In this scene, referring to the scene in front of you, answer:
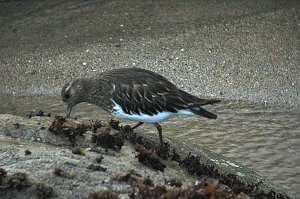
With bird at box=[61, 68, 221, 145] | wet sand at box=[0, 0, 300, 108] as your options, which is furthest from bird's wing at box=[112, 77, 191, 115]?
wet sand at box=[0, 0, 300, 108]

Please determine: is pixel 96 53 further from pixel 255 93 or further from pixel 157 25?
pixel 255 93

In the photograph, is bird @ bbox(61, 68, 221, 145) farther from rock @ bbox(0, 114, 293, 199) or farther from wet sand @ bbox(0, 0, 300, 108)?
wet sand @ bbox(0, 0, 300, 108)

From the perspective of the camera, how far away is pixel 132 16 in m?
11.5

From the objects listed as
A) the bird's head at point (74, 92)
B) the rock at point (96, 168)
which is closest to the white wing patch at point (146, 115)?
the rock at point (96, 168)

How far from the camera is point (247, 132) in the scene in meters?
8.22

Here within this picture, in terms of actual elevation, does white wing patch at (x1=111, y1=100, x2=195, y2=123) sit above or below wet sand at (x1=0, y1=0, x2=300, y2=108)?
below

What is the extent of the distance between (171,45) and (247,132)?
273cm

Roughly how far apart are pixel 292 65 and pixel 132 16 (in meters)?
2.98

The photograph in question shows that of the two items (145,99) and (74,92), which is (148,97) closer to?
(145,99)

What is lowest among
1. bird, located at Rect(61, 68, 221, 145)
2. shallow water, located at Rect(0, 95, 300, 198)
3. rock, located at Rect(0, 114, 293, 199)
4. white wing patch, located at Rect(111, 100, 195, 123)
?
shallow water, located at Rect(0, 95, 300, 198)

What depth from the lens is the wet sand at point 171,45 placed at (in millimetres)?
9680

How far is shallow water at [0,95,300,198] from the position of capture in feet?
24.1

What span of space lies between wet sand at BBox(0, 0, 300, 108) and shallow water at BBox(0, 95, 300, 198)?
459mm

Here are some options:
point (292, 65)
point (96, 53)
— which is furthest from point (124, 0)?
point (292, 65)
